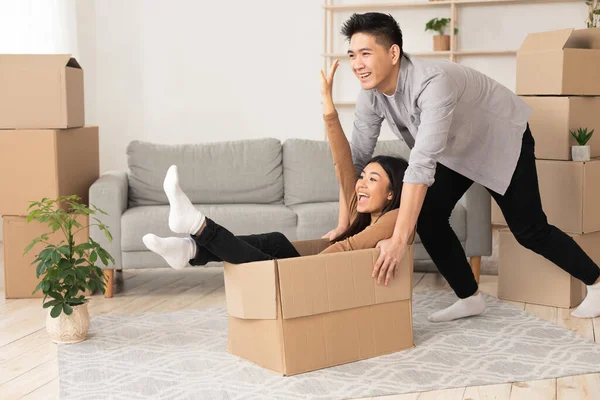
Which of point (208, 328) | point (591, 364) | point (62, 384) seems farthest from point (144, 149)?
point (591, 364)

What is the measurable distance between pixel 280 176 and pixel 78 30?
2.26 metres

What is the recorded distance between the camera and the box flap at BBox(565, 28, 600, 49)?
334 centimetres

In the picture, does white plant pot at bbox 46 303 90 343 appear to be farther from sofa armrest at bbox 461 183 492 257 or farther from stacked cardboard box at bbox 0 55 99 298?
sofa armrest at bbox 461 183 492 257

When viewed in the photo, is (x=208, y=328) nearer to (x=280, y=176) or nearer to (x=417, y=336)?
(x=417, y=336)

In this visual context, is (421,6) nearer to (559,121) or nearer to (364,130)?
(559,121)

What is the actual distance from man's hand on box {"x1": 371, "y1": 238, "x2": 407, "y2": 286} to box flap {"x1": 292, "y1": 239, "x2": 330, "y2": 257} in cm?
35

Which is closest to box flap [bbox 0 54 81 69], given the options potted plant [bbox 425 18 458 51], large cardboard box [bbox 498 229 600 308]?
large cardboard box [bbox 498 229 600 308]

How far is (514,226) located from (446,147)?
18.5 inches

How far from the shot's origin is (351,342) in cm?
251

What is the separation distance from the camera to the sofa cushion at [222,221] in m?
3.52

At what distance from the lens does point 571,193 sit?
320cm

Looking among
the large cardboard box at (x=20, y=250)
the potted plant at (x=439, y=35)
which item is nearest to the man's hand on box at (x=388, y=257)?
the large cardboard box at (x=20, y=250)

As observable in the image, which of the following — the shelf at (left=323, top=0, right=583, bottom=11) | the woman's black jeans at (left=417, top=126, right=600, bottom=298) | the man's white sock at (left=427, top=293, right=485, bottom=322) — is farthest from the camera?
the shelf at (left=323, top=0, right=583, bottom=11)

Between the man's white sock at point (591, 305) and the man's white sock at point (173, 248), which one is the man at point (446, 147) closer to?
the man's white sock at point (591, 305)
